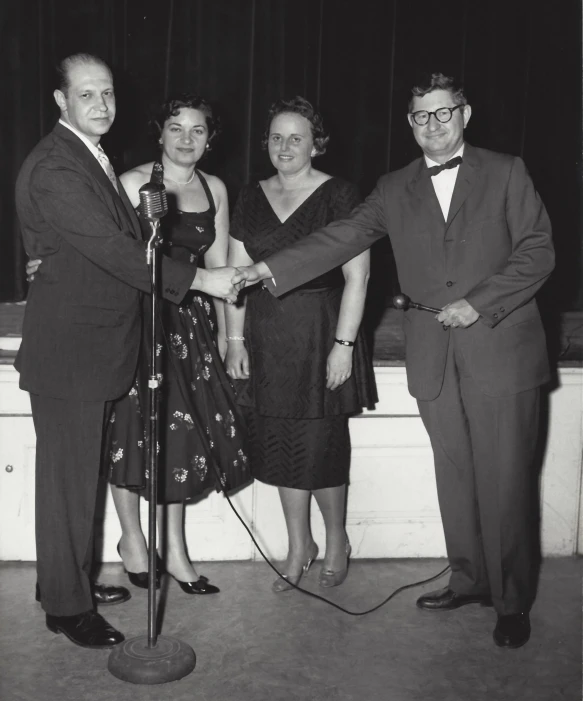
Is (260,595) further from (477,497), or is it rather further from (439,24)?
(439,24)

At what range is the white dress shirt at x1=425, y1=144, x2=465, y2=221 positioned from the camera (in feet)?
8.67

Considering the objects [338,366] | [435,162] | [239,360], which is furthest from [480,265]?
[239,360]

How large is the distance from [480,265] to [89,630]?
1607 mm

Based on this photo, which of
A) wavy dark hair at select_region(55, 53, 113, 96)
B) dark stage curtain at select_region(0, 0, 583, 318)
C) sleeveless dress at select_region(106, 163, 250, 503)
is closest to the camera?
wavy dark hair at select_region(55, 53, 113, 96)

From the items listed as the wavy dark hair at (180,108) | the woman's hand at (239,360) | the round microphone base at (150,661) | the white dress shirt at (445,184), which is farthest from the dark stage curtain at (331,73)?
the round microphone base at (150,661)

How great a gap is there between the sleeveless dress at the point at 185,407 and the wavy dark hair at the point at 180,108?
0.60ft

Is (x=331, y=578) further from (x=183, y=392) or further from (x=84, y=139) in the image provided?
(x=84, y=139)

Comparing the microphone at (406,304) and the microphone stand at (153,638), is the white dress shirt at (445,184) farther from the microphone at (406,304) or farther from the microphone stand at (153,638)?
the microphone stand at (153,638)

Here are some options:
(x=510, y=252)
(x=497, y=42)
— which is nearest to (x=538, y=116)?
(x=497, y=42)

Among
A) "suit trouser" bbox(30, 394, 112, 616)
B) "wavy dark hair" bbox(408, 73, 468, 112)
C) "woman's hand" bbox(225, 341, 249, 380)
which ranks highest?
"wavy dark hair" bbox(408, 73, 468, 112)

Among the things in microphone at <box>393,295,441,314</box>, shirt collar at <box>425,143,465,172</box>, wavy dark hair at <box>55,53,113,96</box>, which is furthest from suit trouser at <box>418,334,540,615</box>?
wavy dark hair at <box>55,53,113,96</box>

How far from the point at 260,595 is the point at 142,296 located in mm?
1147

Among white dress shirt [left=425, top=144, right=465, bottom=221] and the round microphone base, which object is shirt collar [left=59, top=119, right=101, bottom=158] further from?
the round microphone base

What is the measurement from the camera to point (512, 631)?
263cm
